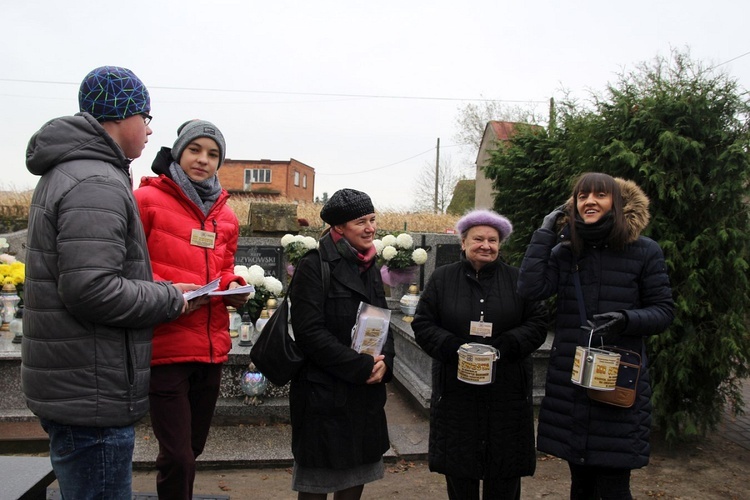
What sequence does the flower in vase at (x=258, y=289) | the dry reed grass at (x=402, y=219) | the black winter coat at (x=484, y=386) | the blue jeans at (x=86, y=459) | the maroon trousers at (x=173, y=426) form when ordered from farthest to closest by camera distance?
the dry reed grass at (x=402, y=219) < the flower in vase at (x=258, y=289) < the black winter coat at (x=484, y=386) < the maroon trousers at (x=173, y=426) < the blue jeans at (x=86, y=459)

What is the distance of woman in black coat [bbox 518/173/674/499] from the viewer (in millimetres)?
2674

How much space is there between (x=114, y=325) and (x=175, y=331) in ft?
2.24

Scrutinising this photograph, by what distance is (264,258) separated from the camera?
806 centimetres

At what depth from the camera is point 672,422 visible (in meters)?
Result: 4.59

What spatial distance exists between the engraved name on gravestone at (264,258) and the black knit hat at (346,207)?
17.9 ft

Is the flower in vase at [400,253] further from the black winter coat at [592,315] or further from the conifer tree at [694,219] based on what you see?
the black winter coat at [592,315]

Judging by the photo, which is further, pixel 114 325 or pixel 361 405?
pixel 361 405

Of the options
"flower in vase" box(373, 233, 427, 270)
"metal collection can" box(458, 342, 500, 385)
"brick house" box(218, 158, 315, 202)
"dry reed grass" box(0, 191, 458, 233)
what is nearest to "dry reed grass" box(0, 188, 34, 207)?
"dry reed grass" box(0, 191, 458, 233)

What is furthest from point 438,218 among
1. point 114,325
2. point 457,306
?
point 114,325

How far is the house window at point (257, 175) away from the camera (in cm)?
4688

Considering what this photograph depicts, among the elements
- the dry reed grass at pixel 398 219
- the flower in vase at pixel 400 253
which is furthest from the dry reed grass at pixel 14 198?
the flower in vase at pixel 400 253

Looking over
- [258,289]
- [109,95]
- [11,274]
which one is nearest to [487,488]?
[109,95]

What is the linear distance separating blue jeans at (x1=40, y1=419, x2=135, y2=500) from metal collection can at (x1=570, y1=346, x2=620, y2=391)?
6.25 feet

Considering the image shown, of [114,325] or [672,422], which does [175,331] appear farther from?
[672,422]
